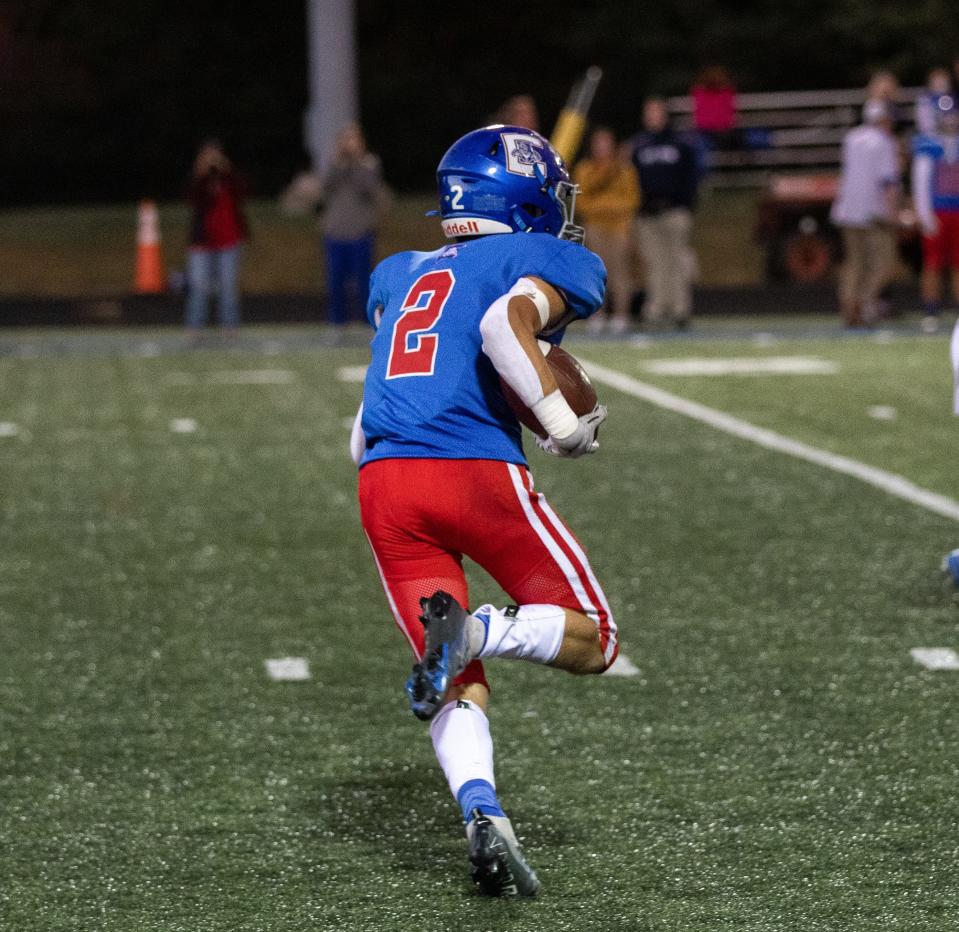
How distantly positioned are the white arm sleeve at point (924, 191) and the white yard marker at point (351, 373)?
5.29m

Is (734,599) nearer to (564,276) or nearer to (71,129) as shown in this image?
(564,276)

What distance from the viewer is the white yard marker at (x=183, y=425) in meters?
12.2

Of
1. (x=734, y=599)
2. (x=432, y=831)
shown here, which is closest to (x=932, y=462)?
(x=734, y=599)

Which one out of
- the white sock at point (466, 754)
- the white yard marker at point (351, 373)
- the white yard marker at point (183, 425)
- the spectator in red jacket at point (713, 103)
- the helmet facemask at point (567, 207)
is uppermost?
the spectator in red jacket at point (713, 103)

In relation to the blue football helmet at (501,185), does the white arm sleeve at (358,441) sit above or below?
below

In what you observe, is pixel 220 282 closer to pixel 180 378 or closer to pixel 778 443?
pixel 180 378

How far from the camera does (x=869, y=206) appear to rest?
17984mm

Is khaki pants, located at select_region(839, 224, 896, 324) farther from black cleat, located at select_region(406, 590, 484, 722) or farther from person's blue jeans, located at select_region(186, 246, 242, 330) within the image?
black cleat, located at select_region(406, 590, 484, 722)

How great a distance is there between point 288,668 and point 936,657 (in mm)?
1979

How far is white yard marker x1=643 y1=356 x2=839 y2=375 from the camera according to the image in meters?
15.0

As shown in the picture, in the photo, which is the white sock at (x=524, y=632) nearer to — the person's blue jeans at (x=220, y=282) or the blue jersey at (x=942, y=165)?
the blue jersey at (x=942, y=165)

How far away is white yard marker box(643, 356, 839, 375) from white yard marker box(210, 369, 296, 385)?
8.77 feet

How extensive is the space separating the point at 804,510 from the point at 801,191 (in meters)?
15.7

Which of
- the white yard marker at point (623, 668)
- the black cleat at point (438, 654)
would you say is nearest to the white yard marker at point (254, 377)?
the white yard marker at point (623, 668)
